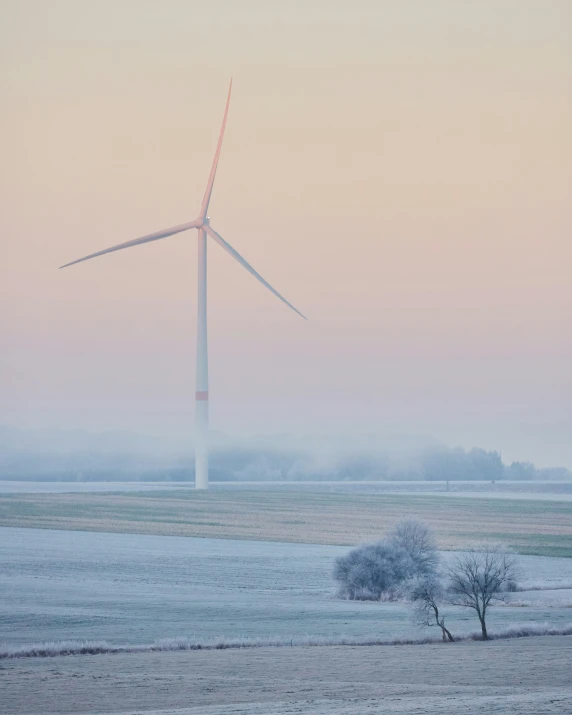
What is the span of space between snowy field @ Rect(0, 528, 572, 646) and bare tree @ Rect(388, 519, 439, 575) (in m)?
3.54

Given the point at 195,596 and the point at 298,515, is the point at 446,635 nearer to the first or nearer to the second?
the point at 195,596

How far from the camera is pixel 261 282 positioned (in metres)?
96.6

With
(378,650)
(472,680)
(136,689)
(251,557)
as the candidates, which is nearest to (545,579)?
(251,557)

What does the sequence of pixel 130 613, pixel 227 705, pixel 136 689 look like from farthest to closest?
pixel 130 613, pixel 136 689, pixel 227 705

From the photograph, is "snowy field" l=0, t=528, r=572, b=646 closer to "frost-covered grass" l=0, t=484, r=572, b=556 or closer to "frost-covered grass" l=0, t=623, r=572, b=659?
"frost-covered grass" l=0, t=623, r=572, b=659

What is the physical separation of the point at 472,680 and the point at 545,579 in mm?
28997

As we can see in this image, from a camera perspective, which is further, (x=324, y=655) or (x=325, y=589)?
(x=325, y=589)

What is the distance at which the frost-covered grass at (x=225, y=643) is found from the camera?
34.3 m

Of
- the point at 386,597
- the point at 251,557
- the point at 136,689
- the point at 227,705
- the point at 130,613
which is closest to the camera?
the point at 227,705

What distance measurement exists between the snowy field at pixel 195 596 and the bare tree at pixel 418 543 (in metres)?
3.54

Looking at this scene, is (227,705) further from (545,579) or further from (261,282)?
(261,282)

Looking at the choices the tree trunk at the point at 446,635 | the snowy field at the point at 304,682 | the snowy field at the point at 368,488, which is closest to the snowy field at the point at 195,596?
the tree trunk at the point at 446,635

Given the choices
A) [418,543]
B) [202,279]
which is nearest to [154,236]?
[202,279]

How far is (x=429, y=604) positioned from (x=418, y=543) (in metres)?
11.5
